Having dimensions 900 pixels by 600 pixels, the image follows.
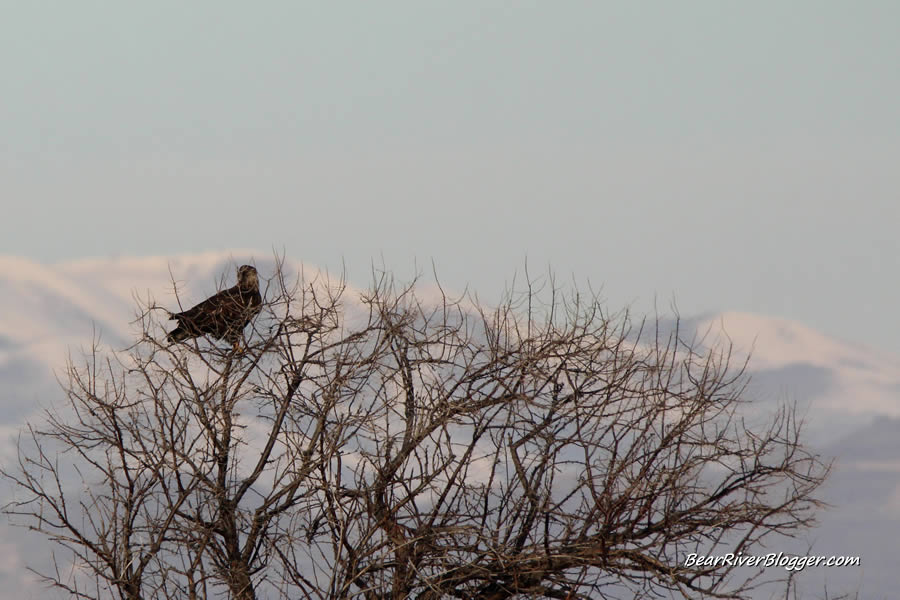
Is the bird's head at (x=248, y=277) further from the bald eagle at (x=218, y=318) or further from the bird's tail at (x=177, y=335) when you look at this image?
the bird's tail at (x=177, y=335)

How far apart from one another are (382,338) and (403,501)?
1809mm

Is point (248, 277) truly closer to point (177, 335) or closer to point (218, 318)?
point (218, 318)

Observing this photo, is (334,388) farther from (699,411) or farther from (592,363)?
(699,411)

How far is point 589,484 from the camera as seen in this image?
1265 centimetres

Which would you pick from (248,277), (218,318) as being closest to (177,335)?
(218,318)

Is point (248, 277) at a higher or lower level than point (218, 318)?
higher

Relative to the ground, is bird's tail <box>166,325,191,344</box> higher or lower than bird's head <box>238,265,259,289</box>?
lower

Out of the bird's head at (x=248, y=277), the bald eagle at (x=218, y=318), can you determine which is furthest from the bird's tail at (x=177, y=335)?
the bird's head at (x=248, y=277)

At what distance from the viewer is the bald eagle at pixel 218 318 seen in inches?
548

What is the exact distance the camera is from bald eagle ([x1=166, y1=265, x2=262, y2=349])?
13930 mm

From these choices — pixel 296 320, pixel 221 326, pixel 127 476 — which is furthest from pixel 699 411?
A: pixel 127 476

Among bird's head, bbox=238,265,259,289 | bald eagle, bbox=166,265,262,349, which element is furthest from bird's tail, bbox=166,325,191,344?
bird's head, bbox=238,265,259,289

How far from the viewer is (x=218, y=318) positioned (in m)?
14.2

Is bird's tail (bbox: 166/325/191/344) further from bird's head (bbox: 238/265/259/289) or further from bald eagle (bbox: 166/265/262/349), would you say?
bird's head (bbox: 238/265/259/289)
